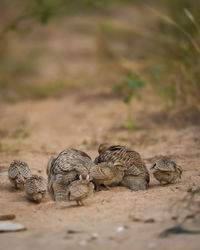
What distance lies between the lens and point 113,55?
9.84 metres

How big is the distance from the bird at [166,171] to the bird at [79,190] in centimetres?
64

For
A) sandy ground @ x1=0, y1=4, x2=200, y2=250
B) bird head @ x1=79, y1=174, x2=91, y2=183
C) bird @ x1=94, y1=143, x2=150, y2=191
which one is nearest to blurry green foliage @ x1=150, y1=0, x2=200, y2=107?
sandy ground @ x1=0, y1=4, x2=200, y2=250

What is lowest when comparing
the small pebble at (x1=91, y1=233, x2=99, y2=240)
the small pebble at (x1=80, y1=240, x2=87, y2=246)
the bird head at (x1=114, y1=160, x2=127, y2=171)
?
the small pebble at (x1=80, y1=240, x2=87, y2=246)

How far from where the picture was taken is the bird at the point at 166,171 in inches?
162

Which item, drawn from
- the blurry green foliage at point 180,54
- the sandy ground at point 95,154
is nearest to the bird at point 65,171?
the sandy ground at point 95,154

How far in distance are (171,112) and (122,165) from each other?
3.27 meters

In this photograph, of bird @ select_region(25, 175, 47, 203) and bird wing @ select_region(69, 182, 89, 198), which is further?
bird @ select_region(25, 175, 47, 203)

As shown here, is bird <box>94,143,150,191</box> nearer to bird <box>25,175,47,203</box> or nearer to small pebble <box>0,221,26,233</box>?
bird <box>25,175,47,203</box>

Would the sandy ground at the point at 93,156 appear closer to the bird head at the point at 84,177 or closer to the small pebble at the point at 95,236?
the small pebble at the point at 95,236

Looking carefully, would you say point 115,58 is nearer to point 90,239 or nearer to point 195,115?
point 195,115

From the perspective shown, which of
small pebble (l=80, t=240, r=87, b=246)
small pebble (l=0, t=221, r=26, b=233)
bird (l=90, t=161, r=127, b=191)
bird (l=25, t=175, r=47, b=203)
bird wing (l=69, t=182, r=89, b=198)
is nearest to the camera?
small pebble (l=80, t=240, r=87, b=246)

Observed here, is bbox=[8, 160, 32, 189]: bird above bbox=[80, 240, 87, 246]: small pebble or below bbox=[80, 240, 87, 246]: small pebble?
above

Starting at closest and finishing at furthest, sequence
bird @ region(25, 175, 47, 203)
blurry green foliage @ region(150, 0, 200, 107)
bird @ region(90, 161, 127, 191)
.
A: bird @ region(25, 175, 47, 203), bird @ region(90, 161, 127, 191), blurry green foliage @ region(150, 0, 200, 107)

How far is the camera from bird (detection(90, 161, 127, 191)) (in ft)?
13.4
